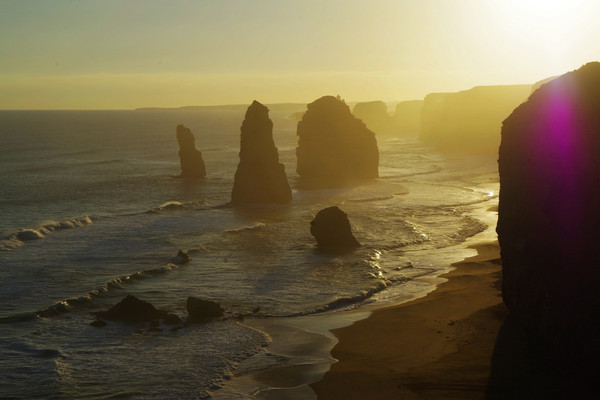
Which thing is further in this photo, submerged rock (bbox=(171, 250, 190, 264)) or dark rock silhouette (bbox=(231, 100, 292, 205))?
dark rock silhouette (bbox=(231, 100, 292, 205))

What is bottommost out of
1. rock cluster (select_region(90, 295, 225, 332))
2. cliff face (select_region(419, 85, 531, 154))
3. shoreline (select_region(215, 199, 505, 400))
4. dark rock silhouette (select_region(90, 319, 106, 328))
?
shoreline (select_region(215, 199, 505, 400))

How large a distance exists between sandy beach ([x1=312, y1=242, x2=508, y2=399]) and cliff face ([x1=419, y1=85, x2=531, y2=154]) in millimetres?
107443

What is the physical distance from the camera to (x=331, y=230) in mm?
38562

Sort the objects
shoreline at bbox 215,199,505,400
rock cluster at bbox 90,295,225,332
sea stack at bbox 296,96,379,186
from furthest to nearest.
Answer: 1. sea stack at bbox 296,96,379,186
2. rock cluster at bbox 90,295,225,332
3. shoreline at bbox 215,199,505,400

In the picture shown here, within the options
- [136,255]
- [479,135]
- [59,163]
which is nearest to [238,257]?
[136,255]

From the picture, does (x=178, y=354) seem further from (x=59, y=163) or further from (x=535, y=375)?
(x=59, y=163)

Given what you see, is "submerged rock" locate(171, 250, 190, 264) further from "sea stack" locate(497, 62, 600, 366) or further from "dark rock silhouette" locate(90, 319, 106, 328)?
"sea stack" locate(497, 62, 600, 366)

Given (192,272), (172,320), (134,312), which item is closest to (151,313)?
(134,312)

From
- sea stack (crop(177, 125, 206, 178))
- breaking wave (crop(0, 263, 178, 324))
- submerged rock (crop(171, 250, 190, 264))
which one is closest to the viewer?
breaking wave (crop(0, 263, 178, 324))

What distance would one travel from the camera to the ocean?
21.0 meters

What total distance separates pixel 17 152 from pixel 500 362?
435ft

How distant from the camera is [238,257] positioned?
123ft

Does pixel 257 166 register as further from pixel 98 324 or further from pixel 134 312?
pixel 98 324

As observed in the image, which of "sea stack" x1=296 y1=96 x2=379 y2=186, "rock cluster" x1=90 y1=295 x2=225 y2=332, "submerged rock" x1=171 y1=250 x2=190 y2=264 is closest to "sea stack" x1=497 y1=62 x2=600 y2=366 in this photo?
"rock cluster" x1=90 y1=295 x2=225 y2=332
